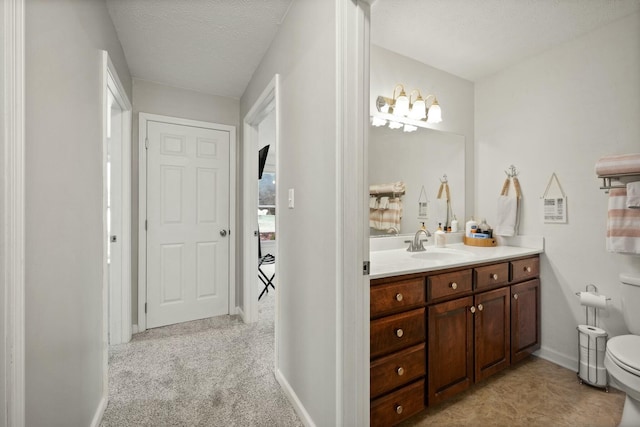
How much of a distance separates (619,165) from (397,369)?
5.84 feet

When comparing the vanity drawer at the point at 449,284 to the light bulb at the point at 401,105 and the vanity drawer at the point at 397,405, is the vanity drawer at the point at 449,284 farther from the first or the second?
the light bulb at the point at 401,105

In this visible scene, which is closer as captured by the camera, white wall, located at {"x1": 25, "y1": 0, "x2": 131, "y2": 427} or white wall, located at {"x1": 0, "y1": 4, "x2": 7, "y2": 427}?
Answer: white wall, located at {"x1": 0, "y1": 4, "x2": 7, "y2": 427}

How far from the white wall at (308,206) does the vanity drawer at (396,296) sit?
0.23 metres

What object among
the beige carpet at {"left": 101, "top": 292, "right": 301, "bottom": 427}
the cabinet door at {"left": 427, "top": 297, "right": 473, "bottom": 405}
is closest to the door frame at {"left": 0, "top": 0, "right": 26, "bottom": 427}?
the beige carpet at {"left": 101, "top": 292, "right": 301, "bottom": 427}

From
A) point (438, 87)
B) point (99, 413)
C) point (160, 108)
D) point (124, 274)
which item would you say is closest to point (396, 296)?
point (99, 413)

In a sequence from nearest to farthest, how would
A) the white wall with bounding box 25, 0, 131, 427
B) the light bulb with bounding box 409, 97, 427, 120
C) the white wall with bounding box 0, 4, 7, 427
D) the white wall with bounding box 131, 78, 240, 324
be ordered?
1. the white wall with bounding box 0, 4, 7, 427
2. the white wall with bounding box 25, 0, 131, 427
3. the light bulb with bounding box 409, 97, 427, 120
4. the white wall with bounding box 131, 78, 240, 324

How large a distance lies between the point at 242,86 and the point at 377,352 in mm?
2615

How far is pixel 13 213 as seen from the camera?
32.3 inches

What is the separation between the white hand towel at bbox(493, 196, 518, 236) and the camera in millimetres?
2324

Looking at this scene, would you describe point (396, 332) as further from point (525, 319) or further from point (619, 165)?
point (619, 165)

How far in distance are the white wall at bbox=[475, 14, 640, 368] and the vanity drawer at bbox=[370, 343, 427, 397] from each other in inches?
57.8

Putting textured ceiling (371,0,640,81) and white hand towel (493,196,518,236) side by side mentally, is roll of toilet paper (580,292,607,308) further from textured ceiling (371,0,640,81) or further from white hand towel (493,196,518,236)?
textured ceiling (371,0,640,81)

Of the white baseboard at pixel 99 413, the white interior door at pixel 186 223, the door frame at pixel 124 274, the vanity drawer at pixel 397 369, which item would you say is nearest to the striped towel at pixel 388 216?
the vanity drawer at pixel 397 369

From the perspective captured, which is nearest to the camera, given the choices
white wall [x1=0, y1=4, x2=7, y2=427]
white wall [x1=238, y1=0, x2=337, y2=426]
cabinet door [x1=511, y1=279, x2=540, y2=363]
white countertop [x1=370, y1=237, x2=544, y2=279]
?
white wall [x1=0, y1=4, x2=7, y2=427]
